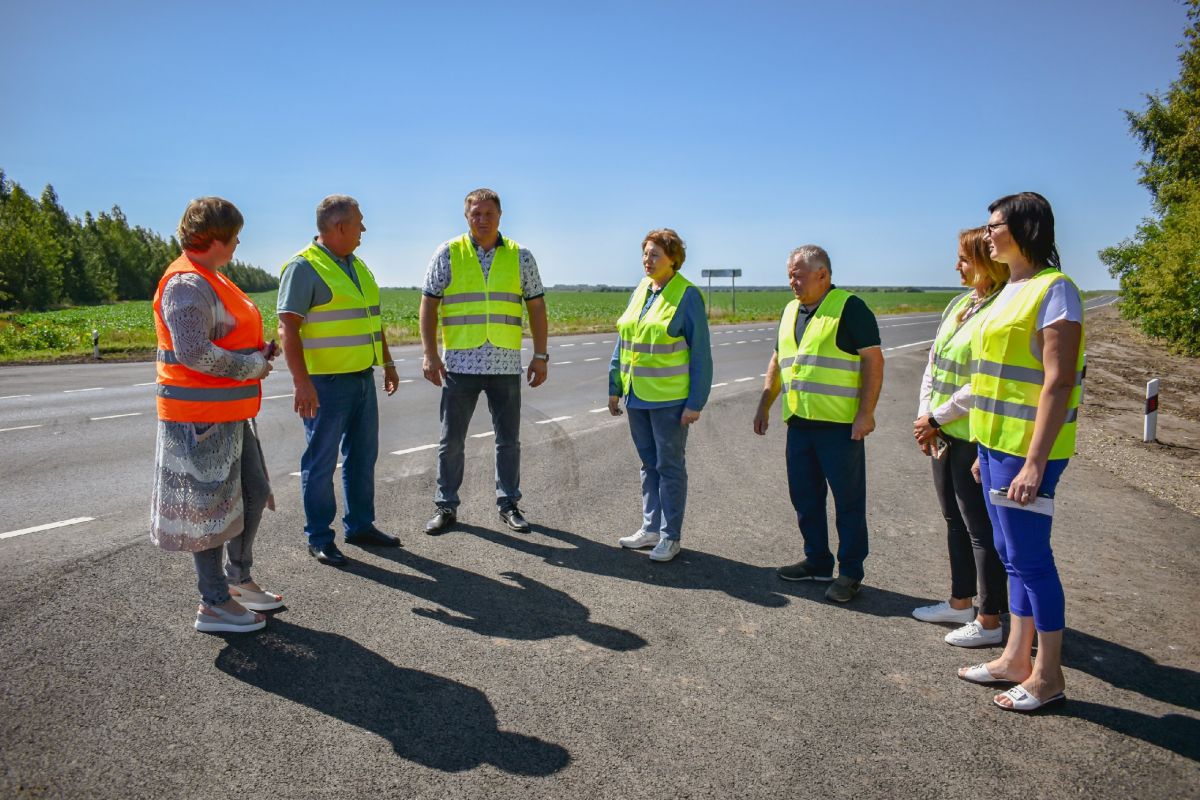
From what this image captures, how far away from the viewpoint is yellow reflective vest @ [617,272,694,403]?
15.4ft

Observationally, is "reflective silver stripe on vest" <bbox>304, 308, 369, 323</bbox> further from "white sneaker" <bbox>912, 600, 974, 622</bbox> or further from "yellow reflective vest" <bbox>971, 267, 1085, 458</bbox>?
"white sneaker" <bbox>912, 600, 974, 622</bbox>

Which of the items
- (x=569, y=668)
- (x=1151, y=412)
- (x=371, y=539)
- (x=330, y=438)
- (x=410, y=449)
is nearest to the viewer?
(x=569, y=668)

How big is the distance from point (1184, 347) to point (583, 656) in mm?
25005

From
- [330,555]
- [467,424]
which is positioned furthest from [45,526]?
[467,424]

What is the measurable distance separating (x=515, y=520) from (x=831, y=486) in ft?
7.28

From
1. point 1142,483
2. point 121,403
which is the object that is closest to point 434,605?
point 1142,483

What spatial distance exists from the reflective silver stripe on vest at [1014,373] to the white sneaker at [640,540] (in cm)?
245

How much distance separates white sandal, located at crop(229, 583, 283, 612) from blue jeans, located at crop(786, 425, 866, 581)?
2.95 metres

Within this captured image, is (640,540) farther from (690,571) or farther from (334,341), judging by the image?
(334,341)

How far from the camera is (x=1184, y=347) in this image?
21531 mm

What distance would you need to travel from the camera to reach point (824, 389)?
408 centimetres

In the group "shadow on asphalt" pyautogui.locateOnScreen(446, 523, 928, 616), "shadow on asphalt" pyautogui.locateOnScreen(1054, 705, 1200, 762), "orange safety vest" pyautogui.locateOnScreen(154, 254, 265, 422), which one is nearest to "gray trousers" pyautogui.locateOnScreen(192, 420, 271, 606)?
"orange safety vest" pyautogui.locateOnScreen(154, 254, 265, 422)

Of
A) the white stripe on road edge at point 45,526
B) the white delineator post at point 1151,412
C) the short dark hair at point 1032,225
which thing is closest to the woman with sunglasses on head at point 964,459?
the short dark hair at point 1032,225

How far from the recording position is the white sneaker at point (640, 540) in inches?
194
